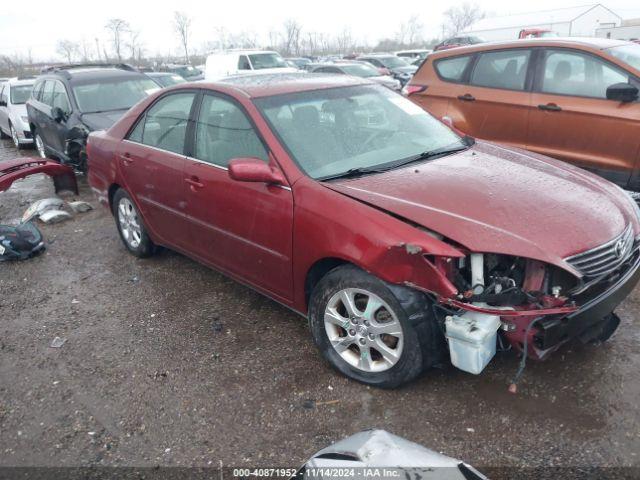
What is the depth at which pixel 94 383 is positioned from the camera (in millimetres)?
3223

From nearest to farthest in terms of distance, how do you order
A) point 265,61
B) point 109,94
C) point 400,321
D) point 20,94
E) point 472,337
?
1. point 472,337
2. point 400,321
3. point 109,94
4. point 20,94
5. point 265,61

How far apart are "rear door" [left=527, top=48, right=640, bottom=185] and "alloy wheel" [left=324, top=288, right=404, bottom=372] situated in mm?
3247

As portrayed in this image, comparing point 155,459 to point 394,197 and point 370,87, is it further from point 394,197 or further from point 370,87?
point 370,87

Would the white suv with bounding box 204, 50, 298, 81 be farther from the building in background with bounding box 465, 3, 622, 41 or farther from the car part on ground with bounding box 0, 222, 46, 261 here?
the building in background with bounding box 465, 3, 622, 41

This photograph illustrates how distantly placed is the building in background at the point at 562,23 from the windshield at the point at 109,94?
129ft

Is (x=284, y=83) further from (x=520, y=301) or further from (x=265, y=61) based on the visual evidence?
(x=265, y=61)

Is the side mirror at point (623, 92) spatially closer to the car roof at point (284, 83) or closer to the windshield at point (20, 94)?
the car roof at point (284, 83)

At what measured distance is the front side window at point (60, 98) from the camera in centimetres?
802

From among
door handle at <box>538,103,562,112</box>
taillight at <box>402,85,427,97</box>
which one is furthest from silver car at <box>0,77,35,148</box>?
door handle at <box>538,103,562,112</box>

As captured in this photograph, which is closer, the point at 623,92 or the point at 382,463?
the point at 382,463

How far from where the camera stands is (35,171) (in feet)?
21.0

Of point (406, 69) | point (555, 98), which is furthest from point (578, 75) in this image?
point (406, 69)

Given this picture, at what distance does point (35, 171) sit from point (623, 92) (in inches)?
250

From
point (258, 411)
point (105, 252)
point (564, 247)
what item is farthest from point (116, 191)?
point (564, 247)
